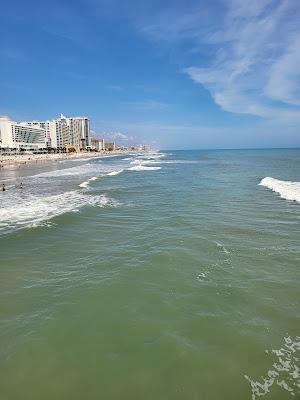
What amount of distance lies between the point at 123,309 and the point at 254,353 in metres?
2.91

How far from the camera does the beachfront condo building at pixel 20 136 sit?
149875 mm

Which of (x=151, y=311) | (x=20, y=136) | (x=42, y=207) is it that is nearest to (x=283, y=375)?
(x=151, y=311)

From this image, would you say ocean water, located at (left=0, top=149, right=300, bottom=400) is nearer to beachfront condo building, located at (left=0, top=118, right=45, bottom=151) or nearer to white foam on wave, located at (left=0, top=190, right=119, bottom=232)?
white foam on wave, located at (left=0, top=190, right=119, bottom=232)

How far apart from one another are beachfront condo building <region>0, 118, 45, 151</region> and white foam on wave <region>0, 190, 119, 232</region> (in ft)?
403

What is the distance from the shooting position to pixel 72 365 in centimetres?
542

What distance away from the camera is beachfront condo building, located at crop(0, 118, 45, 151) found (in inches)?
5901

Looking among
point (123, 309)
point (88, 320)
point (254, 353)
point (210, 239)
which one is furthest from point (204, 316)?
point (210, 239)

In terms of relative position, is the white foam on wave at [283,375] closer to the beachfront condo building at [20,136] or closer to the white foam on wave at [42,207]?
the white foam on wave at [42,207]

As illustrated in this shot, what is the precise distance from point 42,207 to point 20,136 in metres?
157

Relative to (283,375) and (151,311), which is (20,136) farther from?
(283,375)

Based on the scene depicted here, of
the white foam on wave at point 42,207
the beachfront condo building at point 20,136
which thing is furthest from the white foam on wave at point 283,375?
the beachfront condo building at point 20,136

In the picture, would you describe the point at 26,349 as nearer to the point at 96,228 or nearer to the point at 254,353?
the point at 254,353

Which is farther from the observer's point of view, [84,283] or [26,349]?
[84,283]

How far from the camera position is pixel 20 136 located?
162 metres
